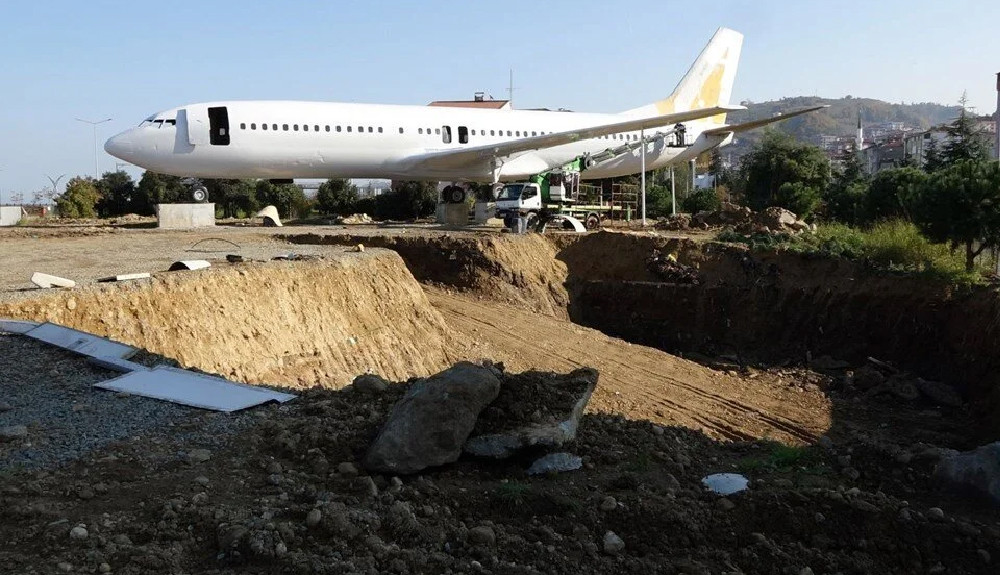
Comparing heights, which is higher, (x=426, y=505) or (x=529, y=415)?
(x=529, y=415)

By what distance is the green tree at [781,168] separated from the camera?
37.3m

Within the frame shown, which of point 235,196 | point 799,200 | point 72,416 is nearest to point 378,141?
point 799,200

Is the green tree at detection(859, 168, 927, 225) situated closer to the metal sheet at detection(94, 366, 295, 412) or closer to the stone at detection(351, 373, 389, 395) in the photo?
the stone at detection(351, 373, 389, 395)

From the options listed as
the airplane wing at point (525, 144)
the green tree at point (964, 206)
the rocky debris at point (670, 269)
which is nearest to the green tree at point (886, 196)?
the airplane wing at point (525, 144)

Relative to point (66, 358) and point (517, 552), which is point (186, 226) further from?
point (517, 552)

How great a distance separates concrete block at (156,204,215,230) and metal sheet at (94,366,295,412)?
57.8ft

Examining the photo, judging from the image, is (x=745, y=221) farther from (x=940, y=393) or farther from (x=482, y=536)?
(x=482, y=536)

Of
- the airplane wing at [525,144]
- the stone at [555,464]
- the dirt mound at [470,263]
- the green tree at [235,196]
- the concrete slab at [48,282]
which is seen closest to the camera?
the stone at [555,464]

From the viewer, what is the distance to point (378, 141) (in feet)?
84.9

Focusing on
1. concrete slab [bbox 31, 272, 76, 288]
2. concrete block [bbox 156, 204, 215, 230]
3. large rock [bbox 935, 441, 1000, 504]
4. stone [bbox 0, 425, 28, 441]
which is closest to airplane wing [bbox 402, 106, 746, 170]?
concrete block [bbox 156, 204, 215, 230]

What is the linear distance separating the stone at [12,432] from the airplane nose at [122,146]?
64.8ft

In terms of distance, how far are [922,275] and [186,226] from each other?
63.4ft

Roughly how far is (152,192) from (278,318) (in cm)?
3051

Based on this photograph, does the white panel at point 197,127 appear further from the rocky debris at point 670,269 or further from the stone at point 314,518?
the stone at point 314,518
